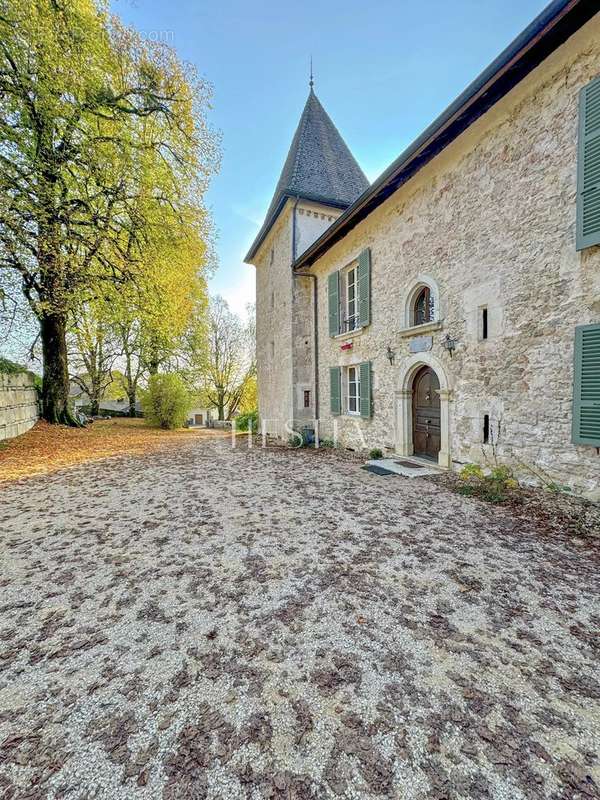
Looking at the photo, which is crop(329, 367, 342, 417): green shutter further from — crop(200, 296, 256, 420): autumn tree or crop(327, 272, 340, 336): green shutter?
crop(200, 296, 256, 420): autumn tree

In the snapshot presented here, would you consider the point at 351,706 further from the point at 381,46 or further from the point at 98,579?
the point at 381,46

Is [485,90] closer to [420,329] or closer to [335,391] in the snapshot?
[420,329]

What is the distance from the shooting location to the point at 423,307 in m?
6.84

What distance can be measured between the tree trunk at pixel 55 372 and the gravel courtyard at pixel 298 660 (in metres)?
8.84

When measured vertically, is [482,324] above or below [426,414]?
above

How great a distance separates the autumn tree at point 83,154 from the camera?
6.59 meters

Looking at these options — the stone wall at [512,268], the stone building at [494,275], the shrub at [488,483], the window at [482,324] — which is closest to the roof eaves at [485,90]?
the stone building at [494,275]

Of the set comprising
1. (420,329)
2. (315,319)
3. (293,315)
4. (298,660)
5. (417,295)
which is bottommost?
(298,660)

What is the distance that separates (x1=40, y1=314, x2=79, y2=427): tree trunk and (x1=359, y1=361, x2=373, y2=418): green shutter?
30.0ft

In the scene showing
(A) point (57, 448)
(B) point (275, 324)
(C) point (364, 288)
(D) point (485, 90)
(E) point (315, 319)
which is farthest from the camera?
(B) point (275, 324)

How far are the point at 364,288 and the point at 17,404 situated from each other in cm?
993

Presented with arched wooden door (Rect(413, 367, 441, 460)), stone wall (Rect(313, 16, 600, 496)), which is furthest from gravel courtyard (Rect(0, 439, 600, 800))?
arched wooden door (Rect(413, 367, 441, 460))

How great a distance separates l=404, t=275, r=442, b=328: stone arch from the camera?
611cm

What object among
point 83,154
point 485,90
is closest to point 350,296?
point 485,90
